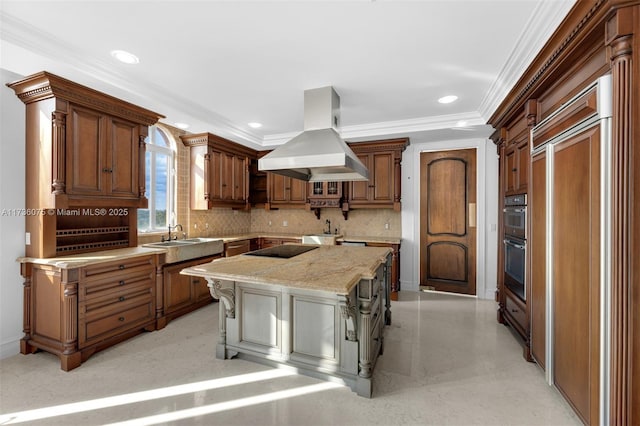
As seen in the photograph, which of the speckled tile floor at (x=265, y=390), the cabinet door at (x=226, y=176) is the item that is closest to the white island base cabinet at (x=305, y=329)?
the speckled tile floor at (x=265, y=390)

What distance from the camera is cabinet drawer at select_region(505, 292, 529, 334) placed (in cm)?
257

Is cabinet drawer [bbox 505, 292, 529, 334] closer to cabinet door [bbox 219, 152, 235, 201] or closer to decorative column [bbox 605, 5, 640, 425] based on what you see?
decorative column [bbox 605, 5, 640, 425]

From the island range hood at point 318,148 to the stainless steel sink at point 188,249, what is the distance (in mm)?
1522

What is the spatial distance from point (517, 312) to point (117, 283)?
3934mm

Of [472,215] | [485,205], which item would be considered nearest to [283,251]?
[472,215]

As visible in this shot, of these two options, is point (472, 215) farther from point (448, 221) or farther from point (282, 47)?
point (282, 47)

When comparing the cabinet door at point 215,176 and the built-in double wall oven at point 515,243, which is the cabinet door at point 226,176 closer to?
the cabinet door at point 215,176

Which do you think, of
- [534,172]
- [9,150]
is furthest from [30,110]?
[534,172]

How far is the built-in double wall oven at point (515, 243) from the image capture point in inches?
103

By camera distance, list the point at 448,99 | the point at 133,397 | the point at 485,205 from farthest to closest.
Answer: the point at 485,205 → the point at 448,99 → the point at 133,397

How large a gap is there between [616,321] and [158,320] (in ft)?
12.2

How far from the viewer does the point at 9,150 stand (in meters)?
2.52

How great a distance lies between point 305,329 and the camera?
223 cm

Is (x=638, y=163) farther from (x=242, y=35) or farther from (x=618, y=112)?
(x=242, y=35)
